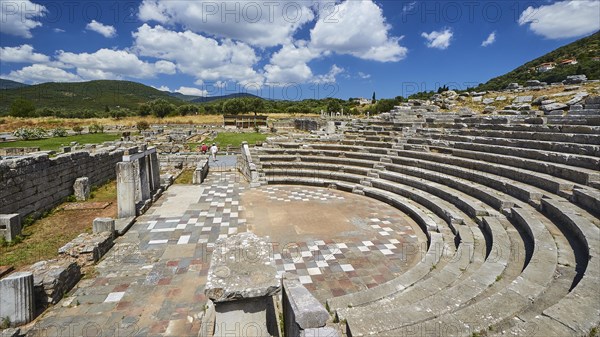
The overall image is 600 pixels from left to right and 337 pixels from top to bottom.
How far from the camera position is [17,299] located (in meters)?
4.32

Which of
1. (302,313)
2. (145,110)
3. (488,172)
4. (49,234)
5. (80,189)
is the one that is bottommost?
(49,234)

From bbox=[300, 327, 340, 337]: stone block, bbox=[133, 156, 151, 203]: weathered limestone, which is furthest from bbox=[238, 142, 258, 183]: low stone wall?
bbox=[300, 327, 340, 337]: stone block

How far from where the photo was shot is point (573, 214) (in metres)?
5.74

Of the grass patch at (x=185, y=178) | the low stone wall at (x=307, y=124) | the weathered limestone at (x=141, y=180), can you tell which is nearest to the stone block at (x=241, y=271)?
the weathered limestone at (x=141, y=180)

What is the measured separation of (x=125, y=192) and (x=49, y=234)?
6.60ft

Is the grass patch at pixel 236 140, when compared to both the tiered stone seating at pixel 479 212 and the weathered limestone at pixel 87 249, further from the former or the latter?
the weathered limestone at pixel 87 249

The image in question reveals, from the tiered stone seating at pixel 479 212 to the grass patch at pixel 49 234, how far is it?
6398mm

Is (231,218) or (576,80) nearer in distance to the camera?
(231,218)

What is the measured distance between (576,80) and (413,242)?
20.4 metres

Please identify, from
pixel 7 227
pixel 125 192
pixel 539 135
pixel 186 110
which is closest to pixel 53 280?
pixel 7 227

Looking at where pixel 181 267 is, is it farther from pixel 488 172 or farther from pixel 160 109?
pixel 160 109

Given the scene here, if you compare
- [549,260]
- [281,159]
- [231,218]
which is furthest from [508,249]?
[281,159]

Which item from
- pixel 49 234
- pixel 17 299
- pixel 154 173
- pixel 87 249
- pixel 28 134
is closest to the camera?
pixel 17 299

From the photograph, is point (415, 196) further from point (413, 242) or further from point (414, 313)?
point (414, 313)
